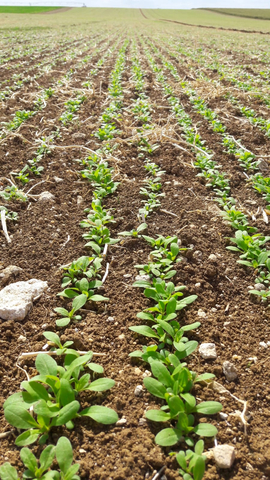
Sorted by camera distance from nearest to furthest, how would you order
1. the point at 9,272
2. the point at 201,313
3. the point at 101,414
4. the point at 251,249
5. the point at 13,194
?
the point at 101,414, the point at 201,313, the point at 9,272, the point at 251,249, the point at 13,194

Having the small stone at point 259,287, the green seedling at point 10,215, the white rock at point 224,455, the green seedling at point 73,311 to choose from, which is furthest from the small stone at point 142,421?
the green seedling at point 10,215

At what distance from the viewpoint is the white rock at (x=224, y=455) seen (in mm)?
1329

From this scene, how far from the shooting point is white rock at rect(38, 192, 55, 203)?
3291 mm

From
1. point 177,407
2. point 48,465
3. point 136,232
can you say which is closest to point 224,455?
point 177,407

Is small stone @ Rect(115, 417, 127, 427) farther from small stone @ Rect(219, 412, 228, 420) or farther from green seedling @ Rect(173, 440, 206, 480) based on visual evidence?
small stone @ Rect(219, 412, 228, 420)

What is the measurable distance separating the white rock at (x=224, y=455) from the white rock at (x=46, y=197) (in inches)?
104

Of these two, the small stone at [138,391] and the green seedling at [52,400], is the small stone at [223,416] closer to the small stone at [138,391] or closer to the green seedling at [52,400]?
the small stone at [138,391]

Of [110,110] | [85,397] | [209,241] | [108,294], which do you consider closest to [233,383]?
[85,397]

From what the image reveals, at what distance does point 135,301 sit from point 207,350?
0.59m

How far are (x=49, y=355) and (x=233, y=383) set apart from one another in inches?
39.6

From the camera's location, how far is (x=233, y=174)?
3.78 metres

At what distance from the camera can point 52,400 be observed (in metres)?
1.54

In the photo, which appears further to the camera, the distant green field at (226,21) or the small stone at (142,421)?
the distant green field at (226,21)

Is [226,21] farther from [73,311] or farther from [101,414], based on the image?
[101,414]
